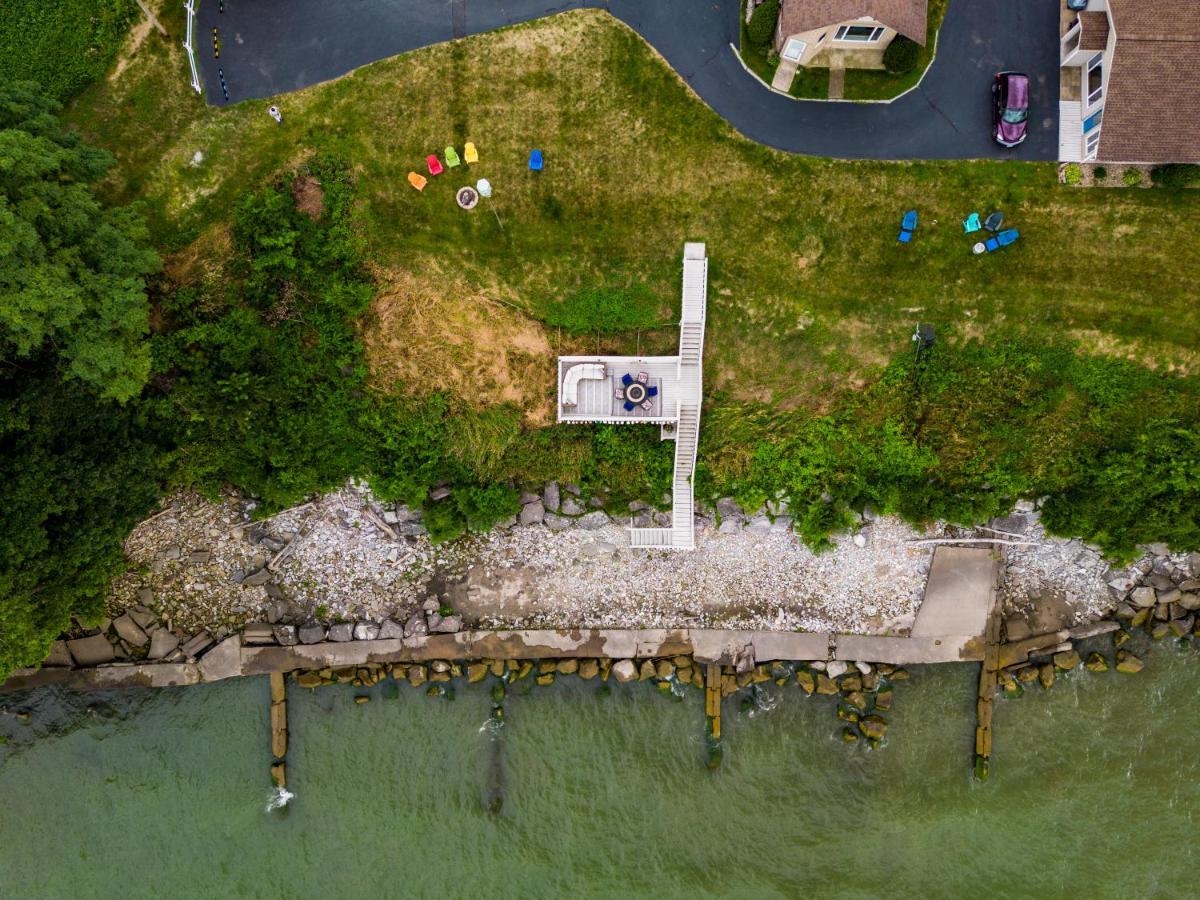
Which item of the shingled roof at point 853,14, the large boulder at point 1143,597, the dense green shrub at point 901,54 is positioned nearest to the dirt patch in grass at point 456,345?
the shingled roof at point 853,14

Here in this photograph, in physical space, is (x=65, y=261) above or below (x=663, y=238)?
below

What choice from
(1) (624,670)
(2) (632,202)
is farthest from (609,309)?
(1) (624,670)

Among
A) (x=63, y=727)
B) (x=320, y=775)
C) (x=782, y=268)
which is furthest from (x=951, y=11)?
(x=63, y=727)

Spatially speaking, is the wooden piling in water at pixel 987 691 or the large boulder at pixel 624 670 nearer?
the wooden piling in water at pixel 987 691

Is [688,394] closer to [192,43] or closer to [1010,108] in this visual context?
[1010,108]

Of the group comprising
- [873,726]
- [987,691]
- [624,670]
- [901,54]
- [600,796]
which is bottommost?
[600,796]

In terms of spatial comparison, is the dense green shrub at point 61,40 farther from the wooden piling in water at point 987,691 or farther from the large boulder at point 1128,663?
the large boulder at point 1128,663
